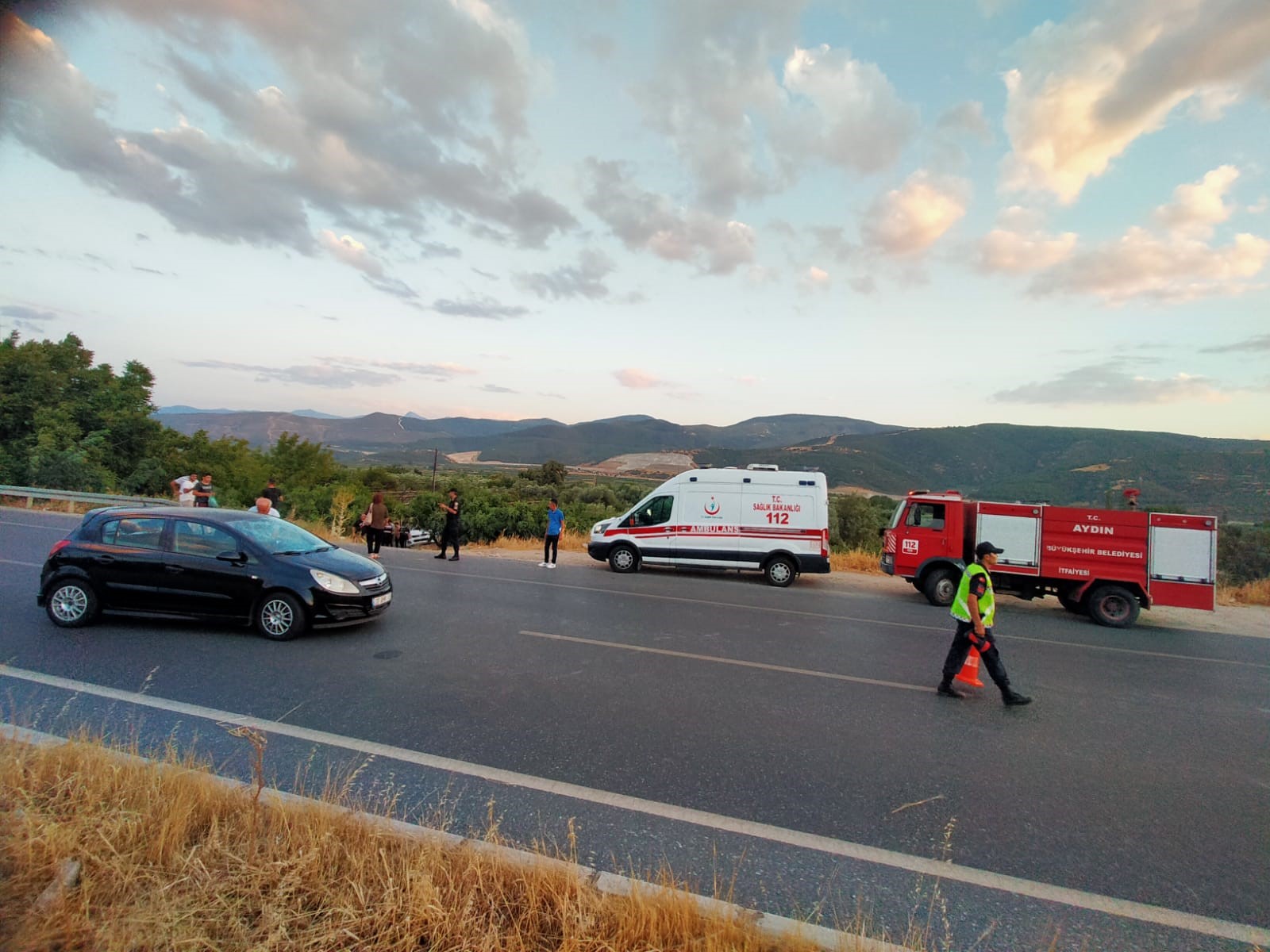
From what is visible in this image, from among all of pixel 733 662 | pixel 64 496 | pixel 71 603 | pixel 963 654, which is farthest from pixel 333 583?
pixel 64 496

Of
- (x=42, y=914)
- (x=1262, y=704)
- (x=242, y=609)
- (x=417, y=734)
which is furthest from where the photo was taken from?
(x=242, y=609)

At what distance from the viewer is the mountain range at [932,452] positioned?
3503 centimetres

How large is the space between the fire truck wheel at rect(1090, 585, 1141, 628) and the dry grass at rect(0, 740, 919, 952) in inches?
462

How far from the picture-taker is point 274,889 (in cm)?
258

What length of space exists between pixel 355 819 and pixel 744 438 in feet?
353

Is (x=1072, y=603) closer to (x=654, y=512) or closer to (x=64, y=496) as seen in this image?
(x=654, y=512)

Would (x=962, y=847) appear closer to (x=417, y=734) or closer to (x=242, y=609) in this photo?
(x=417, y=734)

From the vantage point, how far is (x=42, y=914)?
237cm

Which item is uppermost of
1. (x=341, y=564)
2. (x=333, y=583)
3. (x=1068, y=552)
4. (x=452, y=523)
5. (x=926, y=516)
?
(x=926, y=516)

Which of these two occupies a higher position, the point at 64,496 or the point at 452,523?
the point at 452,523

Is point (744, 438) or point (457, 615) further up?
point (744, 438)

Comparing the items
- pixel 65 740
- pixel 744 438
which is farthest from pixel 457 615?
pixel 744 438

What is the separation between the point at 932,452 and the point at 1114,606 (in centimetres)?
6327

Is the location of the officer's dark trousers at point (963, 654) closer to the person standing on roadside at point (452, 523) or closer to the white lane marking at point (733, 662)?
the white lane marking at point (733, 662)
